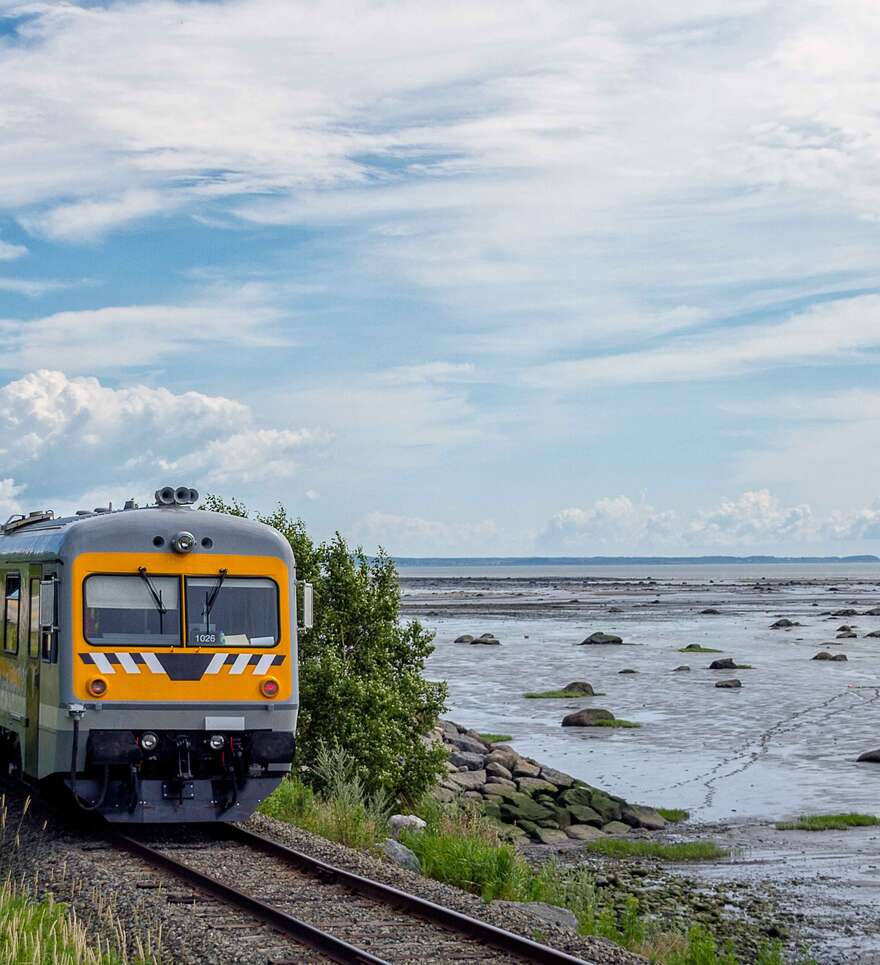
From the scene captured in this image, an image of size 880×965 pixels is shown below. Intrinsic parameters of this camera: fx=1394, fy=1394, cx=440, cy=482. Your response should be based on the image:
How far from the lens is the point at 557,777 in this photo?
3238 centimetres

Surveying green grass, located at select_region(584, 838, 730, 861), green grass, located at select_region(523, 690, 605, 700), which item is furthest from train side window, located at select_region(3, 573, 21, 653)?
green grass, located at select_region(523, 690, 605, 700)

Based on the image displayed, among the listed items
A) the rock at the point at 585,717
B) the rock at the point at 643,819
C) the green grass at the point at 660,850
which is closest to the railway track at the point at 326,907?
the green grass at the point at 660,850

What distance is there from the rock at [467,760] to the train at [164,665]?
16.9 metres

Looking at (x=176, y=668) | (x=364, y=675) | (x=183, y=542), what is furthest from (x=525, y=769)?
(x=183, y=542)

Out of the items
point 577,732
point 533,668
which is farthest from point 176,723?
point 533,668

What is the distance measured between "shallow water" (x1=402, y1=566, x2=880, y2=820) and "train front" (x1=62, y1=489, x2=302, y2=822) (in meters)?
15.8

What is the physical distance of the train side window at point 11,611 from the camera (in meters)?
18.0

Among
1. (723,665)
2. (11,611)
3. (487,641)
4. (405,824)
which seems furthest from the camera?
(487,641)

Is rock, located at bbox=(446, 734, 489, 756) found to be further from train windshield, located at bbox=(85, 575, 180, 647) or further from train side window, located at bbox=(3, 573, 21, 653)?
train windshield, located at bbox=(85, 575, 180, 647)

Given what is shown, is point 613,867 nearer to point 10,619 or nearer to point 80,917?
point 10,619

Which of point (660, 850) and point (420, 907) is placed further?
point (660, 850)

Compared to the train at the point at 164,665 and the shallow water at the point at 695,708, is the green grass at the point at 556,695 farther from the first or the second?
the train at the point at 164,665

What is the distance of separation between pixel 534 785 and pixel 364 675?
30.1ft

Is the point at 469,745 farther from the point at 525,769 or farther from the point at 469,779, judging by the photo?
the point at 469,779
